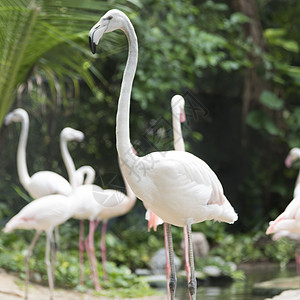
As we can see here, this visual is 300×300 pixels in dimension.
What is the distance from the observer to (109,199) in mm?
4613

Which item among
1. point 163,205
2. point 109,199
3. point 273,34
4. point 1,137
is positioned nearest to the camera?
point 163,205

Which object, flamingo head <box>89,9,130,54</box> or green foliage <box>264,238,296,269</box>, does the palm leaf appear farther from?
green foliage <box>264,238,296,269</box>

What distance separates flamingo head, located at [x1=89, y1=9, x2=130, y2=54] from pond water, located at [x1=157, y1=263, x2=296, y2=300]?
2.86 metres

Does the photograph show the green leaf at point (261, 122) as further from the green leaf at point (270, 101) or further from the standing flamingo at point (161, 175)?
the standing flamingo at point (161, 175)

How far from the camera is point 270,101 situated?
8.75 meters

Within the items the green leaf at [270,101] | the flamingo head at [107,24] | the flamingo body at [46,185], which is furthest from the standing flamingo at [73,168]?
the green leaf at [270,101]

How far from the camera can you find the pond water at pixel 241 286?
500 centimetres

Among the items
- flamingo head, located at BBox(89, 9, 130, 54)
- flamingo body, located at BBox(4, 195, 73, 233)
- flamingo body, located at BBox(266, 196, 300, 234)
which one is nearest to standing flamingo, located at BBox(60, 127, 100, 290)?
flamingo body, located at BBox(4, 195, 73, 233)

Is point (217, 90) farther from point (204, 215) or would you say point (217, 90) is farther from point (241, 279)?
point (204, 215)

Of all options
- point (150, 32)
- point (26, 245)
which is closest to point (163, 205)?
point (26, 245)

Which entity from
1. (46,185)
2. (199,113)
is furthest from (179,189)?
(199,113)

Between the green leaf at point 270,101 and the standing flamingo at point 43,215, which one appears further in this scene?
the green leaf at point 270,101

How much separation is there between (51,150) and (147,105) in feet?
4.97

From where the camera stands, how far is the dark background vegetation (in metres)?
7.69
